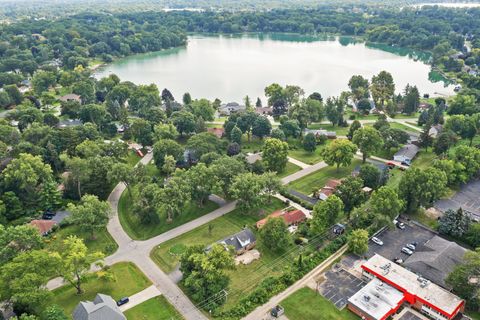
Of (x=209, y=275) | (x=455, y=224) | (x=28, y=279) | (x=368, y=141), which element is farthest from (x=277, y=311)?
(x=368, y=141)

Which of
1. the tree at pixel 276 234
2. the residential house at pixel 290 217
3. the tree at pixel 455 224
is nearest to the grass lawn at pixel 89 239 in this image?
the tree at pixel 276 234

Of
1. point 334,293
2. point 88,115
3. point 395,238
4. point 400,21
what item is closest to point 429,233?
point 395,238

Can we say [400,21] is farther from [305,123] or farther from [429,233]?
[429,233]

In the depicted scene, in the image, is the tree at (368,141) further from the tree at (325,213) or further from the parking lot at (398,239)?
the tree at (325,213)

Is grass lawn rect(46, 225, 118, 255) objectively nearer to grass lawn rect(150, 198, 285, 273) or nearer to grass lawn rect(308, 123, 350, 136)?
grass lawn rect(150, 198, 285, 273)

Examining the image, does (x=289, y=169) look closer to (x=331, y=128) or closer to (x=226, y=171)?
(x=226, y=171)

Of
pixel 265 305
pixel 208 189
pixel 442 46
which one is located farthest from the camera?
pixel 442 46

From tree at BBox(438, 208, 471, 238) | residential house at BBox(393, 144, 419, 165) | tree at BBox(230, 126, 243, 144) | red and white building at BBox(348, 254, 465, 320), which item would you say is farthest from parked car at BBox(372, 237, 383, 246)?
tree at BBox(230, 126, 243, 144)
